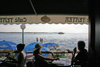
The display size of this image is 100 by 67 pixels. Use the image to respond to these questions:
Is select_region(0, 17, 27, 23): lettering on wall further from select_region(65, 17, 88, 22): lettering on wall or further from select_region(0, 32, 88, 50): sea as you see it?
select_region(0, 32, 88, 50): sea

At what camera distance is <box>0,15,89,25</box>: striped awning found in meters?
3.39

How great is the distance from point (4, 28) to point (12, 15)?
1695 inches

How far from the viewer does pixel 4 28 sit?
4303 cm
